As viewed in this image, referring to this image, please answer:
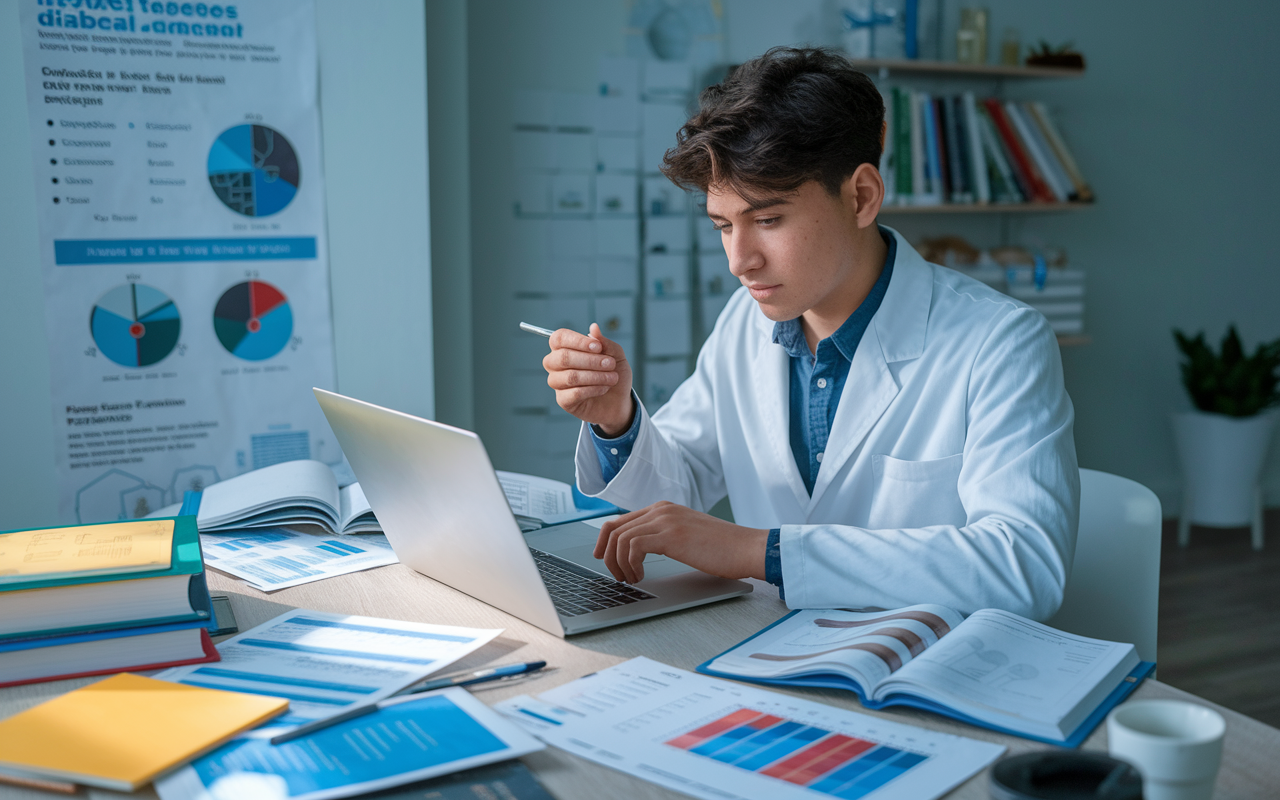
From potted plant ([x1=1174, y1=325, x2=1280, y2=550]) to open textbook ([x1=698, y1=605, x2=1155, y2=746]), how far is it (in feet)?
10.6

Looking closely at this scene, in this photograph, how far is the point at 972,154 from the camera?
3.30 metres

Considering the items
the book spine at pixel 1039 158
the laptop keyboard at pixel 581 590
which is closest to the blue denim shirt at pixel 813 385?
the laptop keyboard at pixel 581 590

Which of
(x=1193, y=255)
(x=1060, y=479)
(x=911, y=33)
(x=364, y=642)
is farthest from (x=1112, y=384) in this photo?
(x=364, y=642)

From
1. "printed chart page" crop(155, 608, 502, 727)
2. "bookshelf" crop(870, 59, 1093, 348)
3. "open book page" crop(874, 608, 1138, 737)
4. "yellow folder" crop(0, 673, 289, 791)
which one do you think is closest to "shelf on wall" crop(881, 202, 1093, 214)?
"bookshelf" crop(870, 59, 1093, 348)

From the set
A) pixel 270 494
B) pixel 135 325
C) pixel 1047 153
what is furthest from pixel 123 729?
Answer: pixel 1047 153

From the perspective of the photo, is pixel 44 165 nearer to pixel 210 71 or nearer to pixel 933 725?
pixel 210 71

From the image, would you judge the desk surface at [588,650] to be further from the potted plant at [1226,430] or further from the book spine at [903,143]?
the potted plant at [1226,430]

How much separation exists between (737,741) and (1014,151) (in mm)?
3130

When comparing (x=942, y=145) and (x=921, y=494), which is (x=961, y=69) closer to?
(x=942, y=145)

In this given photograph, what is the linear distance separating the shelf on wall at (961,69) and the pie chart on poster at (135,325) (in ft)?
7.21

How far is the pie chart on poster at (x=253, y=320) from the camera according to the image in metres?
2.06

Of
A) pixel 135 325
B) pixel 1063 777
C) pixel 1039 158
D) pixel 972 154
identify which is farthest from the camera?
pixel 1039 158

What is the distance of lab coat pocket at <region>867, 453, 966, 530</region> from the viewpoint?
4.27ft

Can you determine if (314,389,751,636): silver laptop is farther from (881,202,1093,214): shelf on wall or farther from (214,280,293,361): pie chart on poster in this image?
(881,202,1093,214): shelf on wall
